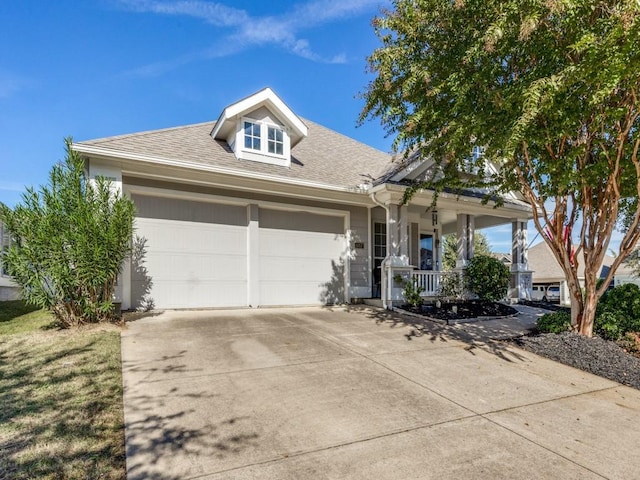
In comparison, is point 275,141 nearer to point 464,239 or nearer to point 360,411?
point 464,239

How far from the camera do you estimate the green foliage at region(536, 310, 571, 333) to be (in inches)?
260

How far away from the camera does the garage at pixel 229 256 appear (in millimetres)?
7906

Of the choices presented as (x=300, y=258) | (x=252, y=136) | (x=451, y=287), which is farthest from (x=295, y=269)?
(x=451, y=287)

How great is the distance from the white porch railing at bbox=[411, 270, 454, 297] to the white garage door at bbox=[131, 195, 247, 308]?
454cm

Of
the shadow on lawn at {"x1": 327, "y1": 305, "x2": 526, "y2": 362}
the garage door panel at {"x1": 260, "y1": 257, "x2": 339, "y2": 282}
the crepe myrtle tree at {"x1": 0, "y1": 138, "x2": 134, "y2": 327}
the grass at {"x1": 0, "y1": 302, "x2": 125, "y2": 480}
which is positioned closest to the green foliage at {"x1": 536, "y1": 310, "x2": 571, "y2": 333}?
the shadow on lawn at {"x1": 327, "y1": 305, "x2": 526, "y2": 362}

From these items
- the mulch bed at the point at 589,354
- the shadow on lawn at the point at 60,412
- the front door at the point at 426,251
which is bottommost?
the mulch bed at the point at 589,354

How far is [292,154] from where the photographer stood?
10398 millimetres

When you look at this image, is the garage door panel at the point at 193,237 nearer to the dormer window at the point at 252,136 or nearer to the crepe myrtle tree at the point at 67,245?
the crepe myrtle tree at the point at 67,245

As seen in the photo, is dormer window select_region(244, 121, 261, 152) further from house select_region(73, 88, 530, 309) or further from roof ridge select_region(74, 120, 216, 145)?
roof ridge select_region(74, 120, 216, 145)

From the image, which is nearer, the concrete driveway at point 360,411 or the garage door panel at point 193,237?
the concrete driveway at point 360,411

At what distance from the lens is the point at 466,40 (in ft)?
19.3

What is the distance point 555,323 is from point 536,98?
4.35 metres

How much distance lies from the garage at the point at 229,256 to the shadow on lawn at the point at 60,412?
3104 mm

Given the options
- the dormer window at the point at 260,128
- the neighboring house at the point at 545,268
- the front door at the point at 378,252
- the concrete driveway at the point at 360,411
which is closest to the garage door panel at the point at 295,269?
the front door at the point at 378,252
